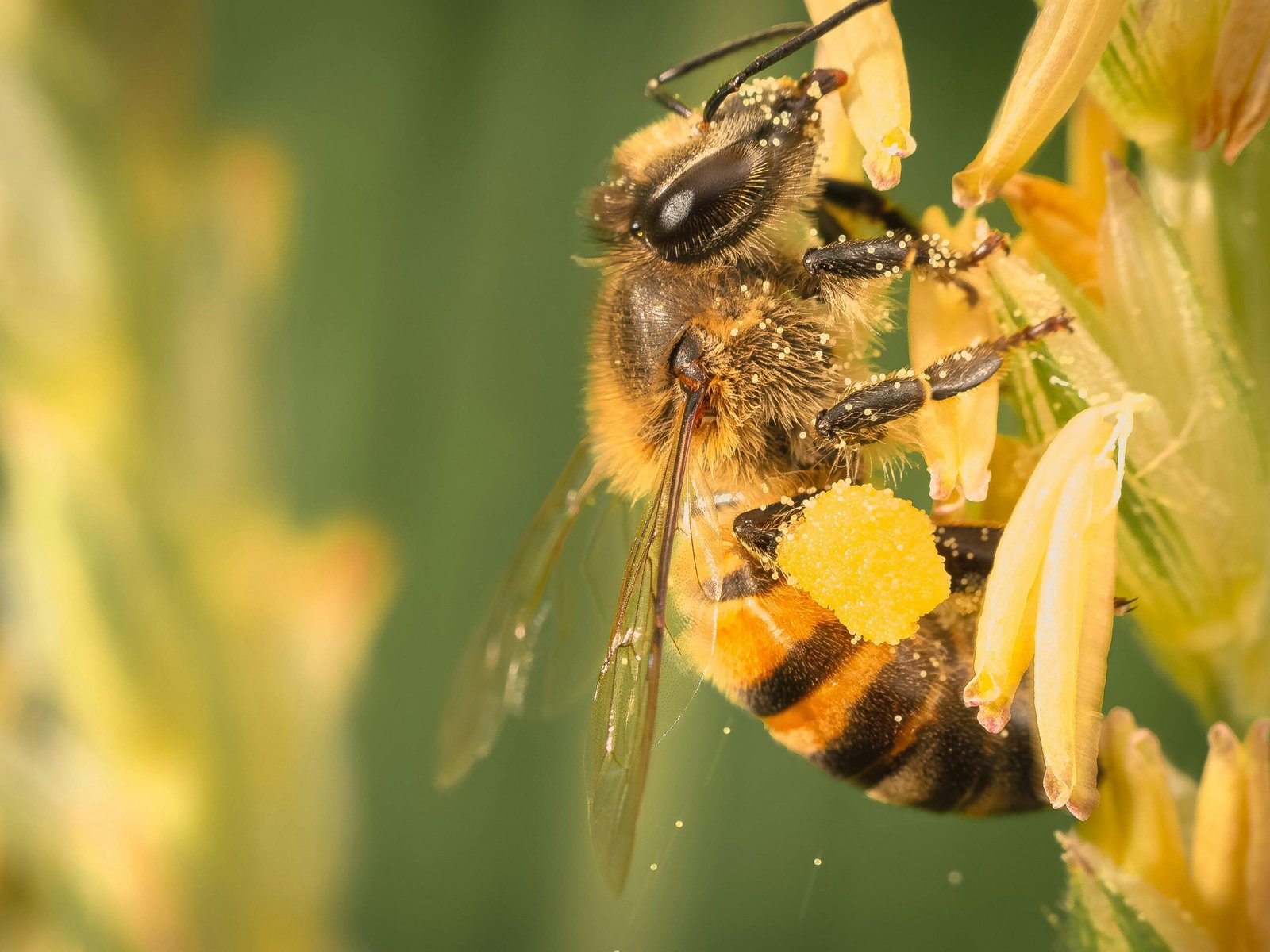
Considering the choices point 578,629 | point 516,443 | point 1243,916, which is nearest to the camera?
point 1243,916

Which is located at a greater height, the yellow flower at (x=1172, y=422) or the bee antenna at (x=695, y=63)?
the bee antenna at (x=695, y=63)

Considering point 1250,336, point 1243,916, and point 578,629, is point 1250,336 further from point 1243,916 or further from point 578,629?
point 578,629

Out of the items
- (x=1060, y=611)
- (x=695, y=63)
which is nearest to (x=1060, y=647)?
(x=1060, y=611)

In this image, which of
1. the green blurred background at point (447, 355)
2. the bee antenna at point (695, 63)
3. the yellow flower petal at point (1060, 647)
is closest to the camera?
the yellow flower petal at point (1060, 647)

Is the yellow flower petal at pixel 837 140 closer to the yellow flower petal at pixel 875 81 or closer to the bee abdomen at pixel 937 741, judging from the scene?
the yellow flower petal at pixel 875 81

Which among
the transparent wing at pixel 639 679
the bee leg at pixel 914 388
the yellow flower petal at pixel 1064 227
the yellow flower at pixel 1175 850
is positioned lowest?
the yellow flower at pixel 1175 850

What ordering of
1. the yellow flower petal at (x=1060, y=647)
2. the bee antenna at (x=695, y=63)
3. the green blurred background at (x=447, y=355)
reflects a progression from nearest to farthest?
1. the yellow flower petal at (x=1060, y=647)
2. the bee antenna at (x=695, y=63)
3. the green blurred background at (x=447, y=355)

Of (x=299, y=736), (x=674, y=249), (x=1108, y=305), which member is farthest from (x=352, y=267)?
(x=1108, y=305)

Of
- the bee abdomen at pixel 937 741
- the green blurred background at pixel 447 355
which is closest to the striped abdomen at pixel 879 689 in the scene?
the bee abdomen at pixel 937 741

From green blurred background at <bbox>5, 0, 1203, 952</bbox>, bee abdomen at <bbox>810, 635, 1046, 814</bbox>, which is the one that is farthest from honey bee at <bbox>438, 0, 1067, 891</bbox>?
green blurred background at <bbox>5, 0, 1203, 952</bbox>
